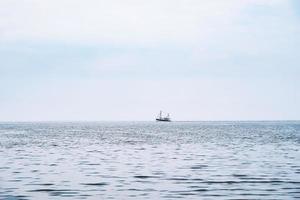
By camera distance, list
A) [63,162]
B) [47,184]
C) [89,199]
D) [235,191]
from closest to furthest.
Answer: [89,199] → [235,191] → [47,184] → [63,162]

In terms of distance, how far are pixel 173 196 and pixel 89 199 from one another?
4.53 m

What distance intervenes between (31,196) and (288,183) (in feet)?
52.3

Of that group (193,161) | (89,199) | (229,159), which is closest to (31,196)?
(89,199)

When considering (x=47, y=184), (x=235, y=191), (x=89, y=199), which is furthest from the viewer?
(x=47, y=184)

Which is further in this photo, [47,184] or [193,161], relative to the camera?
[193,161]

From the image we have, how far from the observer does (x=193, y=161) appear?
147 feet

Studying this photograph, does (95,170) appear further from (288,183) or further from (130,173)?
(288,183)

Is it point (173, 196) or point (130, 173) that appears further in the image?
point (130, 173)

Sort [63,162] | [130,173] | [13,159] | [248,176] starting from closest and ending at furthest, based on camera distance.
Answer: [248,176] < [130,173] < [63,162] < [13,159]

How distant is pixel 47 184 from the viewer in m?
29.6

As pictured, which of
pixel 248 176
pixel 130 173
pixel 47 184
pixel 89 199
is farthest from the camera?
pixel 130 173

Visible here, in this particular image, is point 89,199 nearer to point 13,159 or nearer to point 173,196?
point 173,196

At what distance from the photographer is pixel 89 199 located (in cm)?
2427

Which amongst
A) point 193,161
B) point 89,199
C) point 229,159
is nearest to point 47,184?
point 89,199
